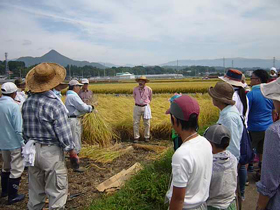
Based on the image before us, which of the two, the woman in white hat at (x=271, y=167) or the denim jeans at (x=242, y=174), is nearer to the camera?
the woman in white hat at (x=271, y=167)

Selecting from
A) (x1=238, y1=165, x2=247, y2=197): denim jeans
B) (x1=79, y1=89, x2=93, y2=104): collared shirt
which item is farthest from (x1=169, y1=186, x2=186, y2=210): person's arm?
(x1=79, y1=89, x2=93, y2=104): collared shirt

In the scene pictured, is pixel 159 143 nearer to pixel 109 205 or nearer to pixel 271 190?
pixel 109 205

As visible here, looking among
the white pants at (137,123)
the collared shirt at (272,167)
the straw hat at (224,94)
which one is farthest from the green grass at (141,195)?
the white pants at (137,123)

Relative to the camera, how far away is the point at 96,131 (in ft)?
20.1

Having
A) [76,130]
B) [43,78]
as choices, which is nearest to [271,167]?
[43,78]

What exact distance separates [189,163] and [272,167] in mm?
524

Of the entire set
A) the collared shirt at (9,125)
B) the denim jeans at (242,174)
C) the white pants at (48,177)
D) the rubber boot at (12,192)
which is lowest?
the rubber boot at (12,192)

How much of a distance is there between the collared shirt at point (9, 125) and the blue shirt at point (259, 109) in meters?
3.81

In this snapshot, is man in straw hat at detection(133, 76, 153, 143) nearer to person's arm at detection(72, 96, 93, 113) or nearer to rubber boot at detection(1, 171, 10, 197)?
person's arm at detection(72, 96, 93, 113)

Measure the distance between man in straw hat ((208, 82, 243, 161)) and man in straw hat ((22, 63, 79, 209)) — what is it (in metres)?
1.75

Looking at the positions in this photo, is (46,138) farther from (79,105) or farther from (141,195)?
(79,105)

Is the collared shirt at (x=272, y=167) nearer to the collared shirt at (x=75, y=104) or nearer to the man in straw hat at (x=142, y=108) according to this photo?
the collared shirt at (x=75, y=104)

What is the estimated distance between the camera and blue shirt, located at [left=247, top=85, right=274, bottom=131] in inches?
159

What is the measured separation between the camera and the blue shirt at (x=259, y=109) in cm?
404
